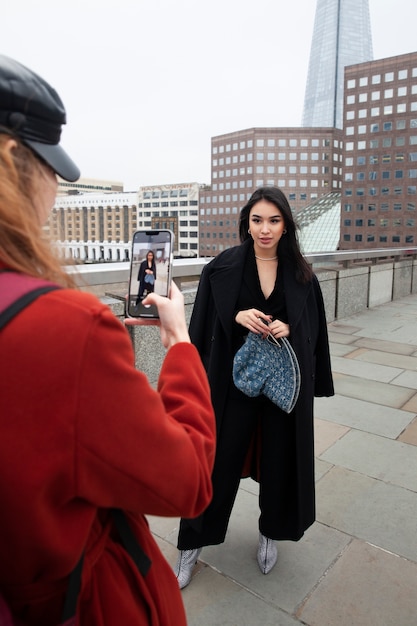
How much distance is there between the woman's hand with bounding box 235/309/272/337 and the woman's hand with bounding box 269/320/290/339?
0.03m

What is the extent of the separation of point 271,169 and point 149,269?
113 meters

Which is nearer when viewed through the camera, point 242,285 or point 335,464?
point 242,285

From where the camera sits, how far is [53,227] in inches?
38.3

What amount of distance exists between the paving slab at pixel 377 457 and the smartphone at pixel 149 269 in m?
2.88

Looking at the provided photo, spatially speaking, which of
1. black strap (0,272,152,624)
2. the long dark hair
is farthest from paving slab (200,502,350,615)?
black strap (0,272,152,624)

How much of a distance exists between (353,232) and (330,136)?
31701 millimetres

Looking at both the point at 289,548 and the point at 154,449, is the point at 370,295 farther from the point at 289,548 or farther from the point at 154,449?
the point at 154,449

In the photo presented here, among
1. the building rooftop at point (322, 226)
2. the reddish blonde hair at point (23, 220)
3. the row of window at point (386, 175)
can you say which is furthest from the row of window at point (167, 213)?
the reddish blonde hair at point (23, 220)

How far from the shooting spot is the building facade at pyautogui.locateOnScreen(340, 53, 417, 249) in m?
84.1

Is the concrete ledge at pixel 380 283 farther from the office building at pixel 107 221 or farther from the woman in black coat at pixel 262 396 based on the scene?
the office building at pixel 107 221

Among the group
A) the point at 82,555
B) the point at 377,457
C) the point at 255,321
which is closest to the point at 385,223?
the point at 377,457

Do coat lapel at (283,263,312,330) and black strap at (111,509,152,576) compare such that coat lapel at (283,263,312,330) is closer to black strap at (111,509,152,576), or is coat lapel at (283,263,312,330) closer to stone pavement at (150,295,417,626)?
stone pavement at (150,295,417,626)

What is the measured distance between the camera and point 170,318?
4.01 feet

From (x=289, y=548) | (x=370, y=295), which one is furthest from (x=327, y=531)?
(x=370, y=295)
